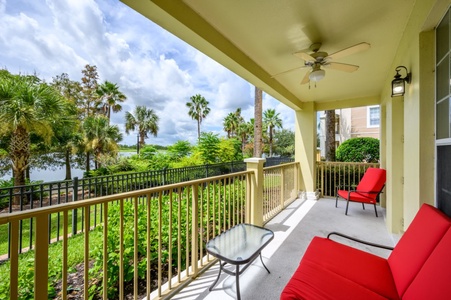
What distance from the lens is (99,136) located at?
10875 mm

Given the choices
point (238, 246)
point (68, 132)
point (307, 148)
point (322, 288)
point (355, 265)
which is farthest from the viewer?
point (68, 132)

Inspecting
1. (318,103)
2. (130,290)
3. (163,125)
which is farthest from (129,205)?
(163,125)

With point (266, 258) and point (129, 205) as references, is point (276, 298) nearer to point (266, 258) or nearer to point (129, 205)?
point (266, 258)

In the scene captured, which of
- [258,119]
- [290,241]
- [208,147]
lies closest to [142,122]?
[208,147]

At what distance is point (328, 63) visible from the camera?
2566mm

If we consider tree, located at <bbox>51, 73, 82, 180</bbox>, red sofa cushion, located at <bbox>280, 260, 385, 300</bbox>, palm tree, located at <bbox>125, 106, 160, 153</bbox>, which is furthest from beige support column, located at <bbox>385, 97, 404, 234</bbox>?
palm tree, located at <bbox>125, 106, 160, 153</bbox>

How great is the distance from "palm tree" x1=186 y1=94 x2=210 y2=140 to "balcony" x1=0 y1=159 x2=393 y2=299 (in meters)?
17.0

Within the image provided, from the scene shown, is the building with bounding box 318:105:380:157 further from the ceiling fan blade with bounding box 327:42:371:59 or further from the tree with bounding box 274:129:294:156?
the tree with bounding box 274:129:294:156

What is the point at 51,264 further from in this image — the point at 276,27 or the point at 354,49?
the point at 354,49

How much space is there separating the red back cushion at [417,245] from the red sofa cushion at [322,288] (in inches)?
10.6

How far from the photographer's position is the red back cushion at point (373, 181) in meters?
3.73

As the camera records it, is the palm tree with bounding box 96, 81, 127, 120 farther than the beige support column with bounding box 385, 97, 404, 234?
Yes

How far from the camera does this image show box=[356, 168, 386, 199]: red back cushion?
373 centimetres

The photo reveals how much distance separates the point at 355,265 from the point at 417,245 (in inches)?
16.9
